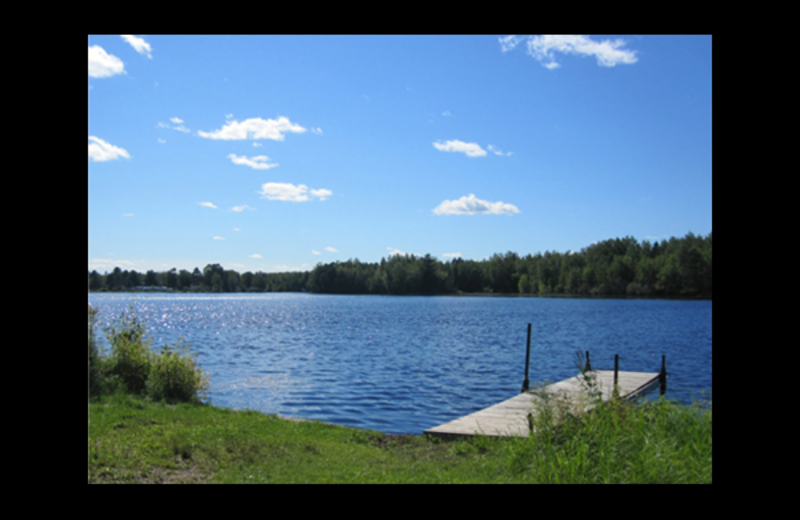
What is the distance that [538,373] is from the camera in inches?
894

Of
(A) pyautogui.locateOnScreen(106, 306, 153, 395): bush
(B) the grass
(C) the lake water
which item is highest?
(A) pyautogui.locateOnScreen(106, 306, 153, 395): bush

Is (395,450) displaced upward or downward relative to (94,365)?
downward

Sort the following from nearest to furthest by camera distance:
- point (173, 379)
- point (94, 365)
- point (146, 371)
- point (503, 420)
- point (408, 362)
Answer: point (503, 420), point (94, 365), point (173, 379), point (146, 371), point (408, 362)

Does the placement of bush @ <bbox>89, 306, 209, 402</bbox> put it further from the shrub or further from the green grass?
the green grass

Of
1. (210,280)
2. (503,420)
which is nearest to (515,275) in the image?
A: (210,280)

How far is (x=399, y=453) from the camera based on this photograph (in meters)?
9.52

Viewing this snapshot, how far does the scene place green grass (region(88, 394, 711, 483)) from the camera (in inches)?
273

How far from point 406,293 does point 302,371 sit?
307ft

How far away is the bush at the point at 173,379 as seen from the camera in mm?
12336

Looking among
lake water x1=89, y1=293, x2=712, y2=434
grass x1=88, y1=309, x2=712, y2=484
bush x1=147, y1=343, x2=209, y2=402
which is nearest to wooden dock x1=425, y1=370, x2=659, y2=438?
grass x1=88, y1=309, x2=712, y2=484

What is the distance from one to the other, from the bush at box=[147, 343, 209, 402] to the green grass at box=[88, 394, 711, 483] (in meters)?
2.03

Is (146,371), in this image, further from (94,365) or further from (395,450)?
(395,450)

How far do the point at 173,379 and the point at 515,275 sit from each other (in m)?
103

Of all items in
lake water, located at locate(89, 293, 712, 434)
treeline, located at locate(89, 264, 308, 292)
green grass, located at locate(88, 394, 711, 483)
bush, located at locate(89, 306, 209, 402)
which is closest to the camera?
green grass, located at locate(88, 394, 711, 483)
